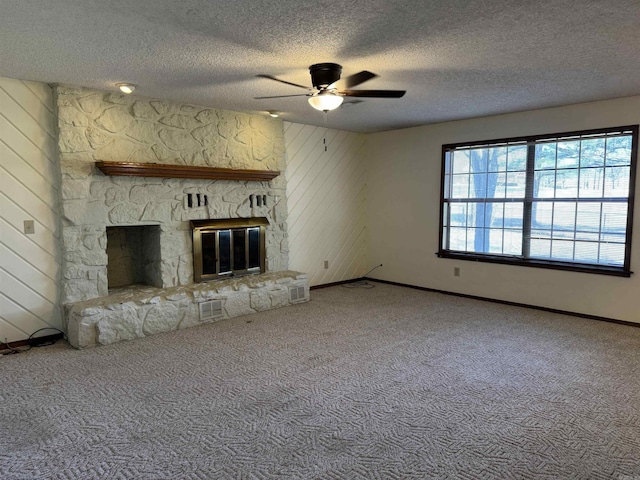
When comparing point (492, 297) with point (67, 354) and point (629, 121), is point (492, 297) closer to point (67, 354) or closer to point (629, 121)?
point (629, 121)

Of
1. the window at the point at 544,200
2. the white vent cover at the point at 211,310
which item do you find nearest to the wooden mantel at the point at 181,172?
the white vent cover at the point at 211,310

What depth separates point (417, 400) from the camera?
109 inches

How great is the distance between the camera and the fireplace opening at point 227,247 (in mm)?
4812

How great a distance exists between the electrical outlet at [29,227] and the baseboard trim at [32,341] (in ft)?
3.19

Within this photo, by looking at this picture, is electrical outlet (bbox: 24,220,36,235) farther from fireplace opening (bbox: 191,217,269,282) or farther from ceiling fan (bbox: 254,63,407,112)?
ceiling fan (bbox: 254,63,407,112)

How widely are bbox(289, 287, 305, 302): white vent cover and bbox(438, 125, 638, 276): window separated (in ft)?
6.73

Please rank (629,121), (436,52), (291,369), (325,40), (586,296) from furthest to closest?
(586,296) < (629,121) < (291,369) < (436,52) < (325,40)

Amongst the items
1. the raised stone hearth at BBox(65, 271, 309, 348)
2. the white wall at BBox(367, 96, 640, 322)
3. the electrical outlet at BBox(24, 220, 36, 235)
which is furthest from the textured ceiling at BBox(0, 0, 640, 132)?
the raised stone hearth at BBox(65, 271, 309, 348)

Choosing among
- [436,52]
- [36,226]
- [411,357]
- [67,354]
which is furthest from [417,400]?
[36,226]

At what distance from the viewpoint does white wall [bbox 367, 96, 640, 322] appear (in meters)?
4.46

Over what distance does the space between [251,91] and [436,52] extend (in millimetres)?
1838

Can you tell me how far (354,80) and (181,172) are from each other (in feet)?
7.51

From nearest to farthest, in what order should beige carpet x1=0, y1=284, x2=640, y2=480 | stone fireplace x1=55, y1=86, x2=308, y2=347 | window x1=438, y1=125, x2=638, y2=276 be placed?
beige carpet x1=0, y1=284, x2=640, y2=480 → stone fireplace x1=55, y1=86, x2=308, y2=347 → window x1=438, y1=125, x2=638, y2=276

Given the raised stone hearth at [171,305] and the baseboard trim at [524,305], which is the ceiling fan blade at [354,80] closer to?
the raised stone hearth at [171,305]
